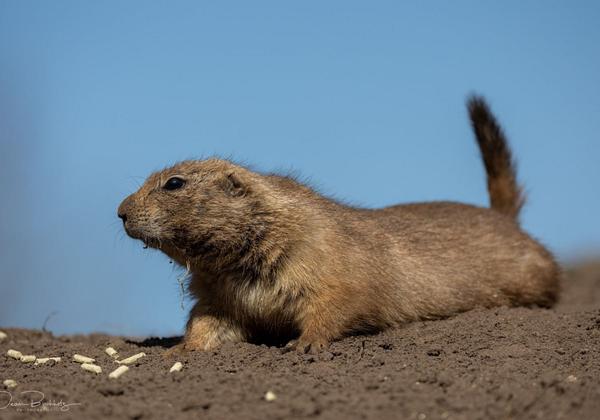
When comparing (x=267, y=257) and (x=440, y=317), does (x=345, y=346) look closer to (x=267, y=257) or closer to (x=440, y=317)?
(x=267, y=257)

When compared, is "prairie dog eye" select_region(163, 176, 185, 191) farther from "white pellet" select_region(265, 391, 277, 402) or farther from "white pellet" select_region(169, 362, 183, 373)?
"white pellet" select_region(265, 391, 277, 402)

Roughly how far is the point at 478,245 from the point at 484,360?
3.38 metres

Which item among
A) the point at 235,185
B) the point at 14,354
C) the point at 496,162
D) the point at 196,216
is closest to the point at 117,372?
the point at 196,216

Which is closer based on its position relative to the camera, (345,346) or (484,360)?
(484,360)

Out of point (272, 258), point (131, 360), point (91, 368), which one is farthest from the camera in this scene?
point (272, 258)

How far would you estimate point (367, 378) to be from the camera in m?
5.80

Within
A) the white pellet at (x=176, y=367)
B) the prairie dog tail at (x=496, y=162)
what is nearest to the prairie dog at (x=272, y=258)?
the white pellet at (x=176, y=367)

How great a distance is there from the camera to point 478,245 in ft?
32.5

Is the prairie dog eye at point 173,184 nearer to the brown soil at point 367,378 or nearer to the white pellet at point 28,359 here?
the brown soil at point 367,378

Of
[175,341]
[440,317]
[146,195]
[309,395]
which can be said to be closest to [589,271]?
[440,317]

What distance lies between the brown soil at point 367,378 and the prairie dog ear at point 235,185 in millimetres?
1478

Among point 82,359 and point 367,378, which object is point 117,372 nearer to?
point 82,359
